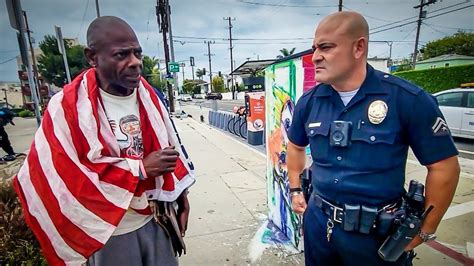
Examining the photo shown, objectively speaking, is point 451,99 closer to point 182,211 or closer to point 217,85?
point 182,211

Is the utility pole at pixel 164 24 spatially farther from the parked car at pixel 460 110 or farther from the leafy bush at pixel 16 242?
the leafy bush at pixel 16 242

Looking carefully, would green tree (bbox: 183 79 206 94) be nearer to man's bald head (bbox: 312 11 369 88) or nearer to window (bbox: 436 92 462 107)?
window (bbox: 436 92 462 107)

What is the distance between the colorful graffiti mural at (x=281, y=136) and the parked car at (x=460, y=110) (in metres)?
6.92

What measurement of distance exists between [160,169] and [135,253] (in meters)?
0.48


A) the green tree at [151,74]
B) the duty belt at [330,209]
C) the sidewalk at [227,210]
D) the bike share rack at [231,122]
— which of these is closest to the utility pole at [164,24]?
the bike share rack at [231,122]

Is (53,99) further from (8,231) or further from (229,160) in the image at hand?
(229,160)

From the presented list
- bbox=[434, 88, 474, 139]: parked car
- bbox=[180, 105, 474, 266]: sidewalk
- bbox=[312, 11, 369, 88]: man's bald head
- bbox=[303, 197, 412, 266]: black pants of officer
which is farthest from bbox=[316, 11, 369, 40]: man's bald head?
bbox=[434, 88, 474, 139]: parked car

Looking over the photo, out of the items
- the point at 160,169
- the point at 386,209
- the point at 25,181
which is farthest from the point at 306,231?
the point at 25,181

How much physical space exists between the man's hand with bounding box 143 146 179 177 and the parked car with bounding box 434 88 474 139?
846cm

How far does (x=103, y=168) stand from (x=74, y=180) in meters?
0.12

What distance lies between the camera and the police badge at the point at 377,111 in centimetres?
127

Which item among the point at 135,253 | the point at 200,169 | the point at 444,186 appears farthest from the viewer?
the point at 200,169

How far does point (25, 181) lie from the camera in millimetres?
1220

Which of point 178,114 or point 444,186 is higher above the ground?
point 444,186
